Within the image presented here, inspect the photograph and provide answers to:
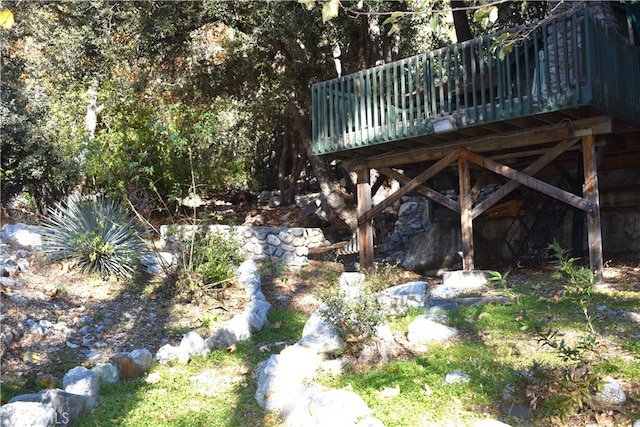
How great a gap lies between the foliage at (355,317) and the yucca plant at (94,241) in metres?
4.48

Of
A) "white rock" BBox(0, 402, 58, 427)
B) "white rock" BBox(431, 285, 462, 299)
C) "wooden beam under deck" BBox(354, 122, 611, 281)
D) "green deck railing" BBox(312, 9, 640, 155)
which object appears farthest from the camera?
"wooden beam under deck" BBox(354, 122, 611, 281)

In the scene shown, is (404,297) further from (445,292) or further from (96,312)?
(96,312)

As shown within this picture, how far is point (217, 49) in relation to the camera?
54.6 feet

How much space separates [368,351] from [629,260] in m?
6.91

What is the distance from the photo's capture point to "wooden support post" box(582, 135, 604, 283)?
8500 millimetres

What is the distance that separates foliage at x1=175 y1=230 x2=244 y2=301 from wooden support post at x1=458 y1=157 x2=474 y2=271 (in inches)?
145

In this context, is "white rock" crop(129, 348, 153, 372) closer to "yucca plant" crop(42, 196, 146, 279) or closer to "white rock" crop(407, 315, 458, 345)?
"white rock" crop(407, 315, 458, 345)

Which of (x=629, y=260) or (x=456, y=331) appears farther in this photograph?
(x=629, y=260)

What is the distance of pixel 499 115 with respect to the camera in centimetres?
872

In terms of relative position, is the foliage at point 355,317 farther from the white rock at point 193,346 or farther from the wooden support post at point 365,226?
the wooden support post at point 365,226

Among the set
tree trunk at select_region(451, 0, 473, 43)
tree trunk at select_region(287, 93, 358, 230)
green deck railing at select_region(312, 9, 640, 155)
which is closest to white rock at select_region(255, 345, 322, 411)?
green deck railing at select_region(312, 9, 640, 155)

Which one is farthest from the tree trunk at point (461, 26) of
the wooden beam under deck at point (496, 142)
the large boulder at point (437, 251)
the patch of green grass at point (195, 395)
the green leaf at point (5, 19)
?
the green leaf at point (5, 19)

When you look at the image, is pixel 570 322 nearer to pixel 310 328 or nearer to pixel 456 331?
pixel 456 331

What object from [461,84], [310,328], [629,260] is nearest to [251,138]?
[461,84]
